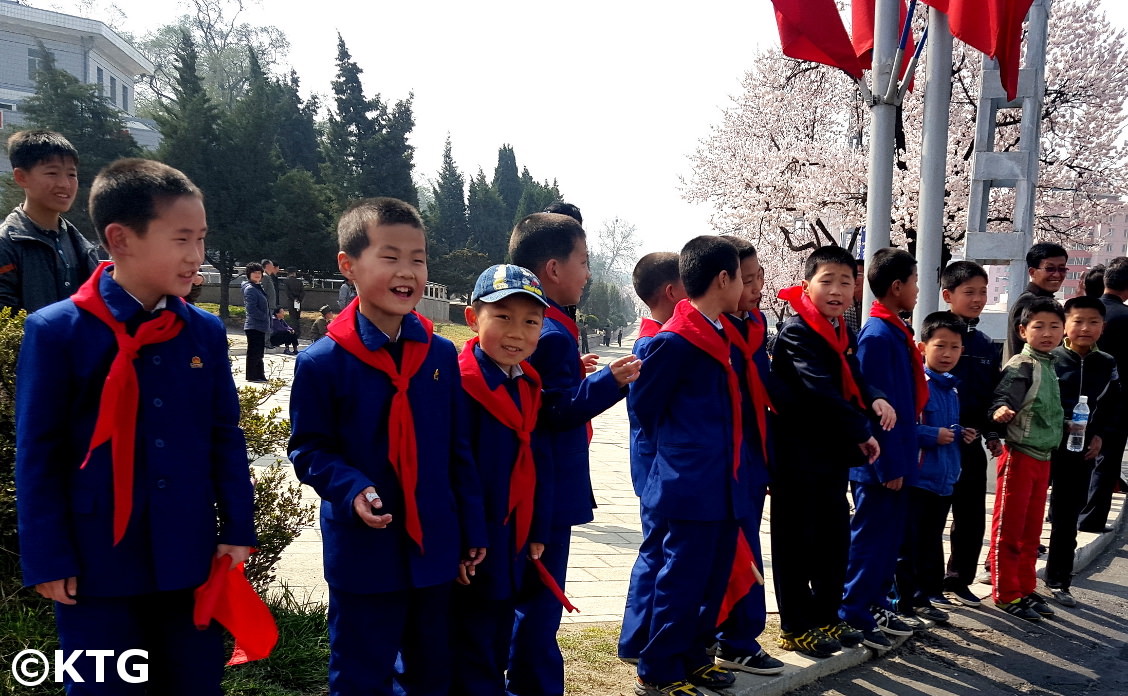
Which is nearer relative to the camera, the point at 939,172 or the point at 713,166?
the point at 939,172

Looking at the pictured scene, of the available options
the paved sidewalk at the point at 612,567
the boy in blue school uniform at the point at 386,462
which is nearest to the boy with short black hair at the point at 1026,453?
the paved sidewalk at the point at 612,567

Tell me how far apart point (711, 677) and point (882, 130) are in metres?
4.58

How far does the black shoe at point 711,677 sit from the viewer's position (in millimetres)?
3455

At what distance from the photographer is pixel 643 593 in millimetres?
3607

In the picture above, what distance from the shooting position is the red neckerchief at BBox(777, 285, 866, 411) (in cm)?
385

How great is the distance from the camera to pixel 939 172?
267 inches

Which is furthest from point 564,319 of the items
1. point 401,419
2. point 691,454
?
point 401,419

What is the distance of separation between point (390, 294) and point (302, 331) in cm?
2410

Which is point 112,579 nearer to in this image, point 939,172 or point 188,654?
point 188,654

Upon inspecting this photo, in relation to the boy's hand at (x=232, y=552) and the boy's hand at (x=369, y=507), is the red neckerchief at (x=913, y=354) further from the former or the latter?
the boy's hand at (x=232, y=552)

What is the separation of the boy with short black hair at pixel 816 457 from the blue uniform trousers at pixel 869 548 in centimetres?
14

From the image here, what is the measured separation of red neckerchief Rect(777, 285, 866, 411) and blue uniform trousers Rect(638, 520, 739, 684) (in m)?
0.92

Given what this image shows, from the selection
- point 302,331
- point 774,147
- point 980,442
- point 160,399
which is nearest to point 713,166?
point 774,147

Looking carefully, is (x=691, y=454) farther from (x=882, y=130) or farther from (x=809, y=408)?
(x=882, y=130)
